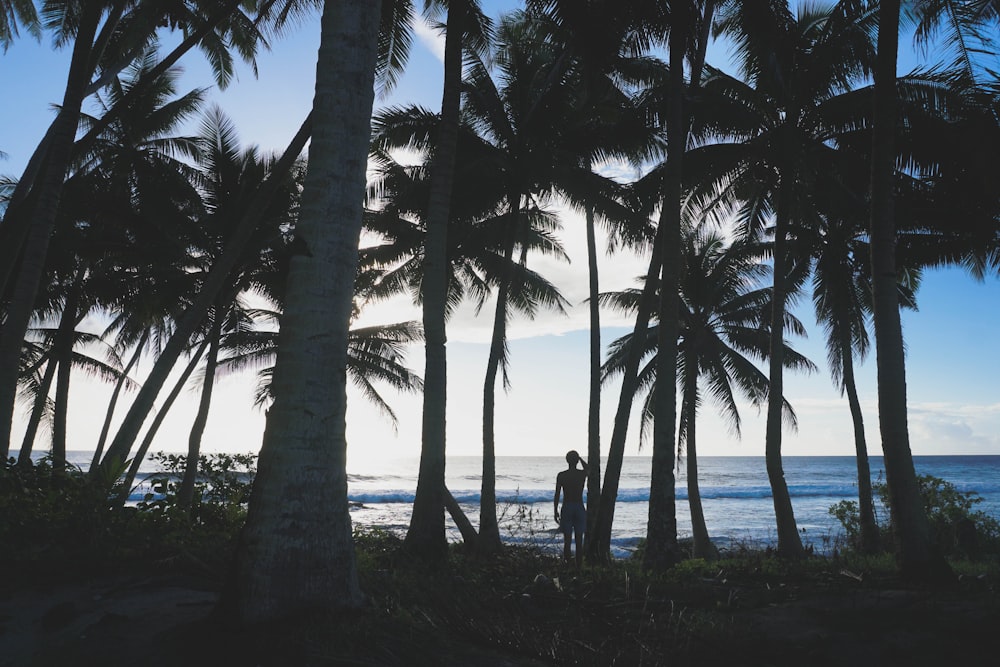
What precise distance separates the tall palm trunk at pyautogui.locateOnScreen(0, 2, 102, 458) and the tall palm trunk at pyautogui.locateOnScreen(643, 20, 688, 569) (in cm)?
965

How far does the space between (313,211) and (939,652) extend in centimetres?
588

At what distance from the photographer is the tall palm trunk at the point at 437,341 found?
1039cm

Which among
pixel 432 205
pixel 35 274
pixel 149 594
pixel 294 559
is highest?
pixel 432 205

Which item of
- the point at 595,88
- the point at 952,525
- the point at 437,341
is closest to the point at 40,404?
the point at 437,341

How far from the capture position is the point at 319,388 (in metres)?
4.60

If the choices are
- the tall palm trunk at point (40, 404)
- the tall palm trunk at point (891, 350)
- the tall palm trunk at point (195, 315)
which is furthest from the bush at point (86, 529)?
the tall palm trunk at point (40, 404)

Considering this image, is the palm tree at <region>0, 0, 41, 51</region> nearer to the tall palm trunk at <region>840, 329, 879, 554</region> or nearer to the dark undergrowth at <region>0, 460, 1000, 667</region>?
the dark undergrowth at <region>0, 460, 1000, 667</region>

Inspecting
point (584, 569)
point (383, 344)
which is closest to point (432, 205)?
point (584, 569)

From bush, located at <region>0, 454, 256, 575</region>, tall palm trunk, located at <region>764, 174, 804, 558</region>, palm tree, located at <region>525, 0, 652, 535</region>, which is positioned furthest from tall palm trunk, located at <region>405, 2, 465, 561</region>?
tall palm trunk, located at <region>764, 174, 804, 558</region>

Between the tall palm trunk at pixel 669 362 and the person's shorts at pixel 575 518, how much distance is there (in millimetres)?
1052

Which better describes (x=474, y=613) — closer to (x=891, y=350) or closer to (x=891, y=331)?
(x=891, y=350)

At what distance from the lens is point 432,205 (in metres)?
11.3

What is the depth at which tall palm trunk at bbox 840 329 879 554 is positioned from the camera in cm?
1611

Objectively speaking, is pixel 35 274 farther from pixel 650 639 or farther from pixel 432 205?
pixel 650 639
